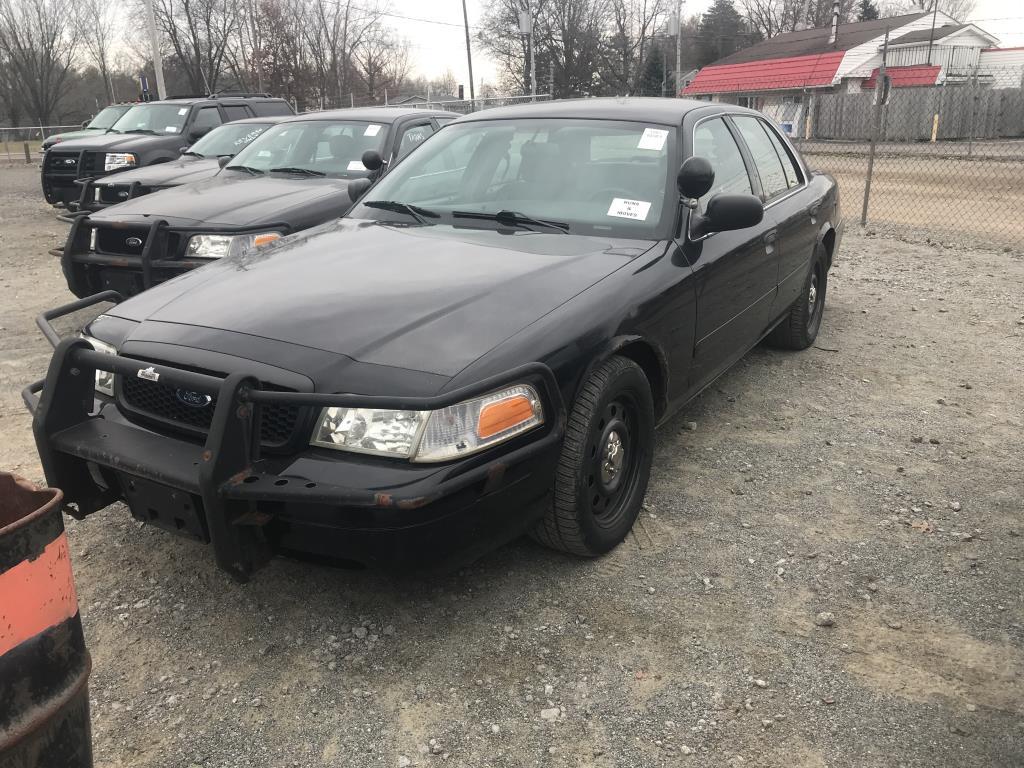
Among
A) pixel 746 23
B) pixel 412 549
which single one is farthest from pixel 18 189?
pixel 746 23

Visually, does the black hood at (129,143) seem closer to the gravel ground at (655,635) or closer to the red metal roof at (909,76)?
the gravel ground at (655,635)

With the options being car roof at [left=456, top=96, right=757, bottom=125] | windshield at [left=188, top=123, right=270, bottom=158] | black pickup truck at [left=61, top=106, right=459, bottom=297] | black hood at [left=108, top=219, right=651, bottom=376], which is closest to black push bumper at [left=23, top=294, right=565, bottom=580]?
black hood at [left=108, top=219, right=651, bottom=376]

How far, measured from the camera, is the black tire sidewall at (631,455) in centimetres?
286

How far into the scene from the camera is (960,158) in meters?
21.0

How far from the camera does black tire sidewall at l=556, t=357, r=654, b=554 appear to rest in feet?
9.37

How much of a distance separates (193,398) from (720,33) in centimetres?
7548

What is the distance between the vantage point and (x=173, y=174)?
7.81 metres

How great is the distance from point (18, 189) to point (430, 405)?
19821 millimetres

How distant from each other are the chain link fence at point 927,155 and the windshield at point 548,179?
7481 mm

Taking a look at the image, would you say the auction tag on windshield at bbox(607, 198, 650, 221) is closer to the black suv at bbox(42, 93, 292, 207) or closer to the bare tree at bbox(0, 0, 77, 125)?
the black suv at bbox(42, 93, 292, 207)

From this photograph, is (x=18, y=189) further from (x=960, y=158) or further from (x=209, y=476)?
(x=960, y=158)

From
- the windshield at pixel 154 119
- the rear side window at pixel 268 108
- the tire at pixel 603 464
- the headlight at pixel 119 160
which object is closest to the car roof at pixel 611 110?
the tire at pixel 603 464

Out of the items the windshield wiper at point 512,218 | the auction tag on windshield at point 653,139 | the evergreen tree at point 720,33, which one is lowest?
the windshield wiper at point 512,218

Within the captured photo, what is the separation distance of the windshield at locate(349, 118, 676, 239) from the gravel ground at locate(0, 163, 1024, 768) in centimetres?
128
